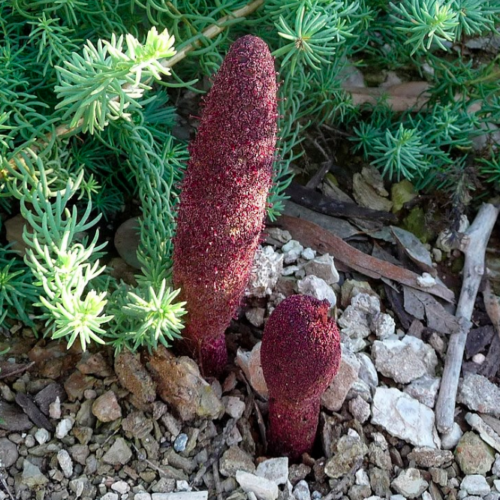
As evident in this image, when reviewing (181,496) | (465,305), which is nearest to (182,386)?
(181,496)

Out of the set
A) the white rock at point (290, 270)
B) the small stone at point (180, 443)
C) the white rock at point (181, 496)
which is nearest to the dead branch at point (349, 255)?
the white rock at point (290, 270)

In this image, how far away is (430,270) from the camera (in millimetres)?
2096

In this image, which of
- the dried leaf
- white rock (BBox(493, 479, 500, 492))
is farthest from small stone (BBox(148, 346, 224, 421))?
the dried leaf

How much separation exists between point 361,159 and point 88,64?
4.25ft

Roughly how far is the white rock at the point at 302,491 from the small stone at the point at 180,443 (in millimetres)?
272

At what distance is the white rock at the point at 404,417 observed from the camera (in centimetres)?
171

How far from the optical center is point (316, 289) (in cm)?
188

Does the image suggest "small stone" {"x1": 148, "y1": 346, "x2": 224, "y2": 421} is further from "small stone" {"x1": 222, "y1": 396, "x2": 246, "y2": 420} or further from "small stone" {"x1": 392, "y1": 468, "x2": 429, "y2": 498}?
"small stone" {"x1": 392, "y1": 468, "x2": 429, "y2": 498}

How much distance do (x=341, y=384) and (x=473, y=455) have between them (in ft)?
1.23

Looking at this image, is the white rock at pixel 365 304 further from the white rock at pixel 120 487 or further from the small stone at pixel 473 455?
the white rock at pixel 120 487

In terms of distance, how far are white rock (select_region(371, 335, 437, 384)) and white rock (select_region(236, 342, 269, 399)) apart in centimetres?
32

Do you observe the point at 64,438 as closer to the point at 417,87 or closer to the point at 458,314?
the point at 458,314

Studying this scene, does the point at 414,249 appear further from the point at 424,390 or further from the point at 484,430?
the point at 484,430

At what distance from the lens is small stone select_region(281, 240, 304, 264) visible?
202 centimetres
